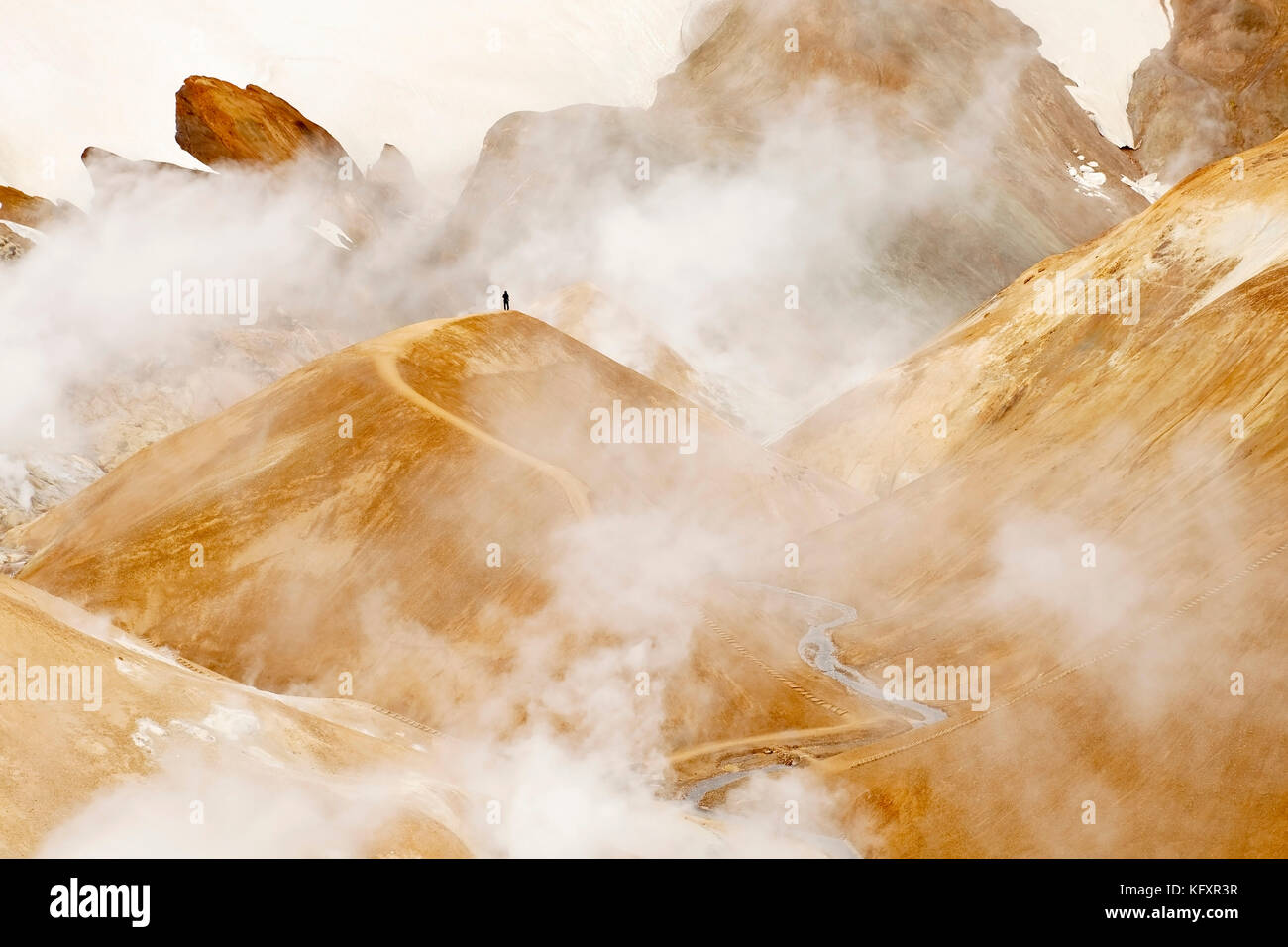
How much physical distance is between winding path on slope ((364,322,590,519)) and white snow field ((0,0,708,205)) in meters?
49.4

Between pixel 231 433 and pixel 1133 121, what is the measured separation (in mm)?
111977

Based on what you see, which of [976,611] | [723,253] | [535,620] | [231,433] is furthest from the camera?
[723,253]

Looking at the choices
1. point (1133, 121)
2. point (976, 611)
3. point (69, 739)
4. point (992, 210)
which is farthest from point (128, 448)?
point (1133, 121)

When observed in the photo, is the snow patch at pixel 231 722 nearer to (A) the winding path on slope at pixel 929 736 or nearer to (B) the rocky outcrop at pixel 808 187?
(A) the winding path on slope at pixel 929 736

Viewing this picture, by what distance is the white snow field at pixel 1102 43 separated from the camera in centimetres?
15612

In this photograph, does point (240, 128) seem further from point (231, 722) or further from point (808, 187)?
point (231, 722)

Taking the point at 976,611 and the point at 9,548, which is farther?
the point at 9,548

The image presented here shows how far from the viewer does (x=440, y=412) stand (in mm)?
66438

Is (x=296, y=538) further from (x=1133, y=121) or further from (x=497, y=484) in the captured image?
(x=1133, y=121)

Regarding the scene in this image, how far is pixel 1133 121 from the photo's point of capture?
511 ft

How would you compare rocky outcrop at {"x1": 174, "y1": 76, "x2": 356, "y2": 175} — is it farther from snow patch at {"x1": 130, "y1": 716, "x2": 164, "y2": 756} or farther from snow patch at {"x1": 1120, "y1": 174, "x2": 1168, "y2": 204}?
snow patch at {"x1": 130, "y1": 716, "x2": 164, "y2": 756}

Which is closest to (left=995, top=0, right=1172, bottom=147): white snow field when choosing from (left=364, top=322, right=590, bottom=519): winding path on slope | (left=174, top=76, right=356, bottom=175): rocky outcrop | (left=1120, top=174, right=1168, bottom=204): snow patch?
(left=1120, top=174, right=1168, bottom=204): snow patch

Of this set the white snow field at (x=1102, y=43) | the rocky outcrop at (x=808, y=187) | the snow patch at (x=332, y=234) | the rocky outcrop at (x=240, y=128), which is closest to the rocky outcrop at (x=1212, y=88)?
the white snow field at (x=1102, y=43)

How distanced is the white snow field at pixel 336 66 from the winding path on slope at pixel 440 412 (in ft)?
162
